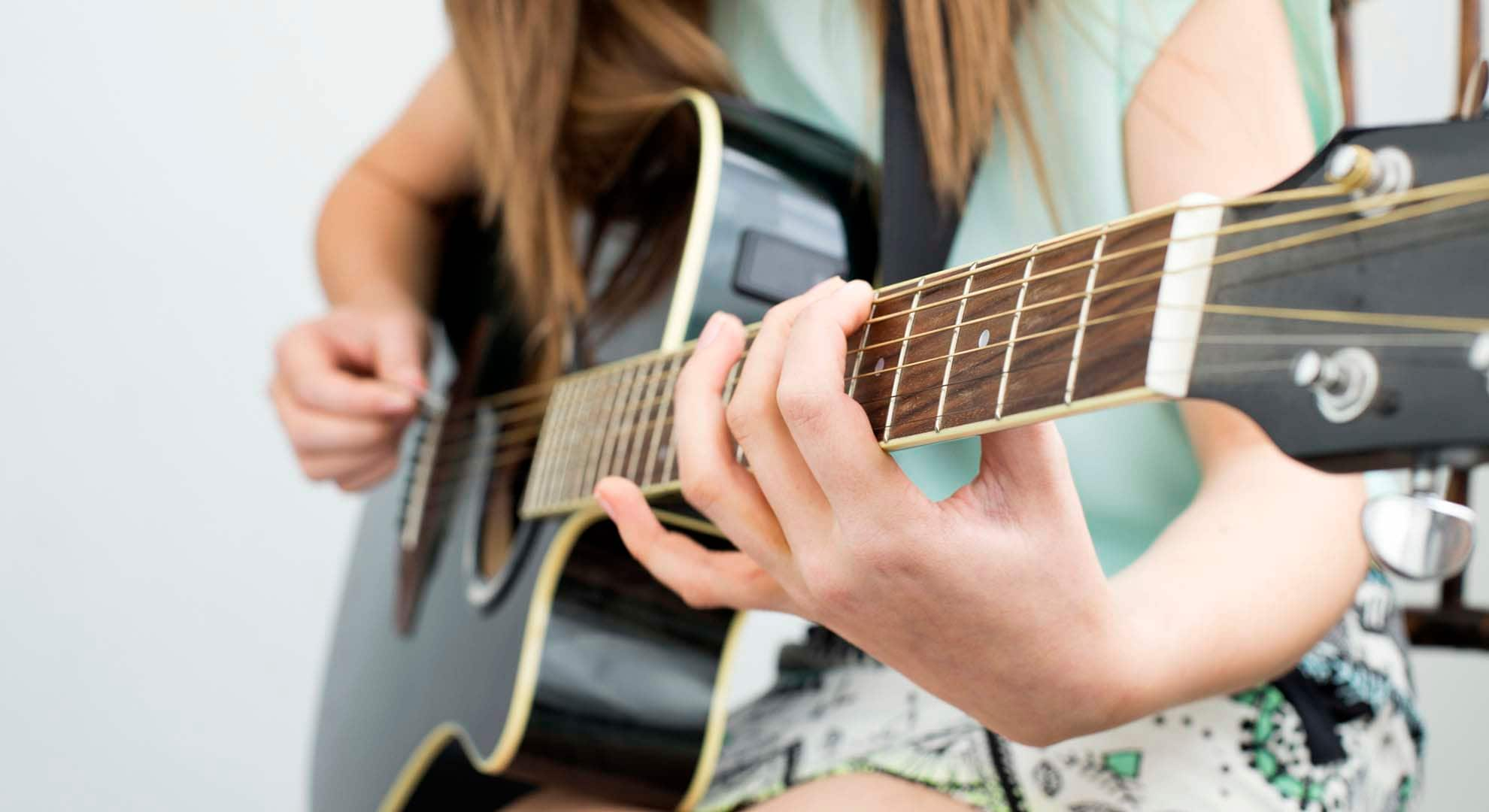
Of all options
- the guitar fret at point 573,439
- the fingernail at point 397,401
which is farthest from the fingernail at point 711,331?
the fingernail at point 397,401

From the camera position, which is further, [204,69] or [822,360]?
[204,69]

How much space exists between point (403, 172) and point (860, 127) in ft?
→ 1.68

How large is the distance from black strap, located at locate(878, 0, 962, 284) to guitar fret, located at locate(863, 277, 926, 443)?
0.19 m

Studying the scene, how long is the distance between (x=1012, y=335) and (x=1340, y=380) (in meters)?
0.10

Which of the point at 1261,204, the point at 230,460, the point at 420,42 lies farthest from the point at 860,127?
the point at 230,460

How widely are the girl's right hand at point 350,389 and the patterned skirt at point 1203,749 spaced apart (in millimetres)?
463

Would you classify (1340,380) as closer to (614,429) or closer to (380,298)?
(614,429)

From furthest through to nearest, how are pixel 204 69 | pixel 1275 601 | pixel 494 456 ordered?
pixel 204 69 < pixel 494 456 < pixel 1275 601

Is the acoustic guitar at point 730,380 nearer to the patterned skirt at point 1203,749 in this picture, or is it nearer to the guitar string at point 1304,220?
the guitar string at point 1304,220

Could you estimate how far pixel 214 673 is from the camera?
1.56 metres

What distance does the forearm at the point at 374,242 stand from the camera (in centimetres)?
106

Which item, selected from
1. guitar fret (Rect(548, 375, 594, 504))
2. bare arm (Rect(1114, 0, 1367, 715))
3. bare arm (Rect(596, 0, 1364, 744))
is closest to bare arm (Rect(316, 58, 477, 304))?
guitar fret (Rect(548, 375, 594, 504))

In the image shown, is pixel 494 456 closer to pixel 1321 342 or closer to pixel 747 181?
pixel 747 181

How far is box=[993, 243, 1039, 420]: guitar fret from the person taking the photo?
37 cm
